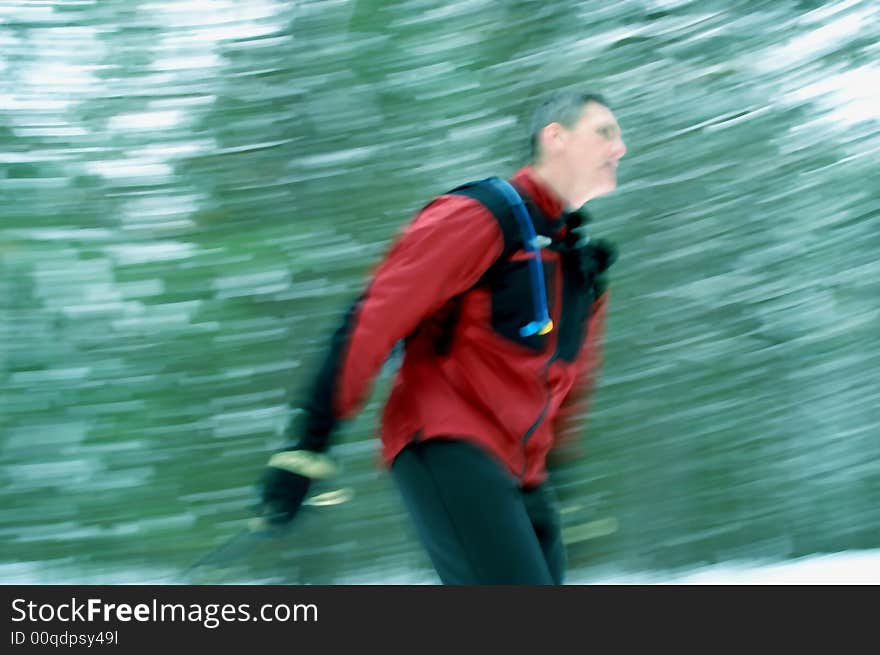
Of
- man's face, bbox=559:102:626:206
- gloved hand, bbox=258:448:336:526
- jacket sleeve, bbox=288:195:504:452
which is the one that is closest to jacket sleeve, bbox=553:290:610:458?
man's face, bbox=559:102:626:206

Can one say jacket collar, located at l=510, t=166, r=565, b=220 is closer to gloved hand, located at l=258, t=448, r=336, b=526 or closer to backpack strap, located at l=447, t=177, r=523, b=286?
backpack strap, located at l=447, t=177, r=523, b=286

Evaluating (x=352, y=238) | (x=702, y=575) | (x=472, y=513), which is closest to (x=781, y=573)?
(x=702, y=575)

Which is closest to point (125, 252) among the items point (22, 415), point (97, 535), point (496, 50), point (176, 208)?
point (176, 208)

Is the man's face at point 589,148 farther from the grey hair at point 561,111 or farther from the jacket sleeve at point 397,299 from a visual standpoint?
the jacket sleeve at point 397,299

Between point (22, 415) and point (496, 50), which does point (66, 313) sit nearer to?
point (22, 415)

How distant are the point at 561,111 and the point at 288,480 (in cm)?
73

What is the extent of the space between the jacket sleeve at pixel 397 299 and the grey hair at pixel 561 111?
0.84 feet

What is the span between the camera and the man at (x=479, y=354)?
4.40ft

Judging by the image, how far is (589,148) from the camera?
155 cm

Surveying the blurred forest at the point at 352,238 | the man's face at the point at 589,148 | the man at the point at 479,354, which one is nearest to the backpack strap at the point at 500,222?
the man at the point at 479,354

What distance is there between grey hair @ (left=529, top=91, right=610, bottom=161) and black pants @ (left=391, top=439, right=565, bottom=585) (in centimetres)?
51

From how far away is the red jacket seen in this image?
133 cm

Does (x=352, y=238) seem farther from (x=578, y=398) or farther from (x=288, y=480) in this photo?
(x=288, y=480)
